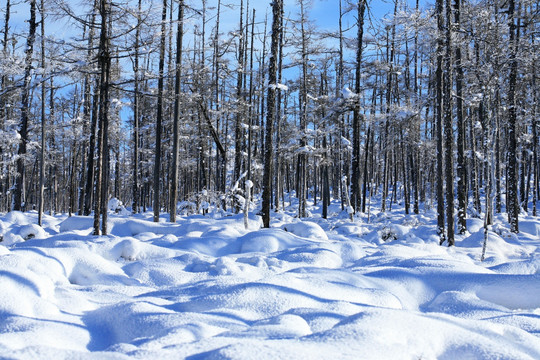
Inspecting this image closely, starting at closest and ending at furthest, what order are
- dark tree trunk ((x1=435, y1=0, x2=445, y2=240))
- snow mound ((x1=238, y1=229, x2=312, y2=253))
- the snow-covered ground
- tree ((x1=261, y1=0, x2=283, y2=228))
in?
the snow-covered ground → snow mound ((x1=238, y1=229, x2=312, y2=253)) → dark tree trunk ((x1=435, y1=0, x2=445, y2=240)) → tree ((x1=261, y1=0, x2=283, y2=228))

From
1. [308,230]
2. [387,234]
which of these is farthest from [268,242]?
[387,234]

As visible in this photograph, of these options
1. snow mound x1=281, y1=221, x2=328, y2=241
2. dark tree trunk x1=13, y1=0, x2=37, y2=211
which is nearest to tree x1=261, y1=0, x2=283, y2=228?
snow mound x1=281, y1=221, x2=328, y2=241

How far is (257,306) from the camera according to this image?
3922 millimetres

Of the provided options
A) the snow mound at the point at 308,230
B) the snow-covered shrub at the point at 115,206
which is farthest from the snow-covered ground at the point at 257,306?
the snow-covered shrub at the point at 115,206

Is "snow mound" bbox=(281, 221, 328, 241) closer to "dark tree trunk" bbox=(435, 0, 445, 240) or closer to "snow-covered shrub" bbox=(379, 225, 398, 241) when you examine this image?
"snow-covered shrub" bbox=(379, 225, 398, 241)

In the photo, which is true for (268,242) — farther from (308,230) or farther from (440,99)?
(440,99)

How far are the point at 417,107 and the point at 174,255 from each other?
11413 mm

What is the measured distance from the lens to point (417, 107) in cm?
1491

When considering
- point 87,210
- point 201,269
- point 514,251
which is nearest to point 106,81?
point 201,269

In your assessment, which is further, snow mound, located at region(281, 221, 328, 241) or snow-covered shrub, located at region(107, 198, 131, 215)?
snow-covered shrub, located at region(107, 198, 131, 215)

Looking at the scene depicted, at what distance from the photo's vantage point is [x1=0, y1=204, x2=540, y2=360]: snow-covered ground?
8.09 ft

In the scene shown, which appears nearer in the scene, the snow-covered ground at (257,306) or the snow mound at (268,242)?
the snow-covered ground at (257,306)

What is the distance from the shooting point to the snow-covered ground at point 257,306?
2.46 meters

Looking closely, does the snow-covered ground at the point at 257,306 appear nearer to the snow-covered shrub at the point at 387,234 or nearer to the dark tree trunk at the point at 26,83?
the snow-covered shrub at the point at 387,234
